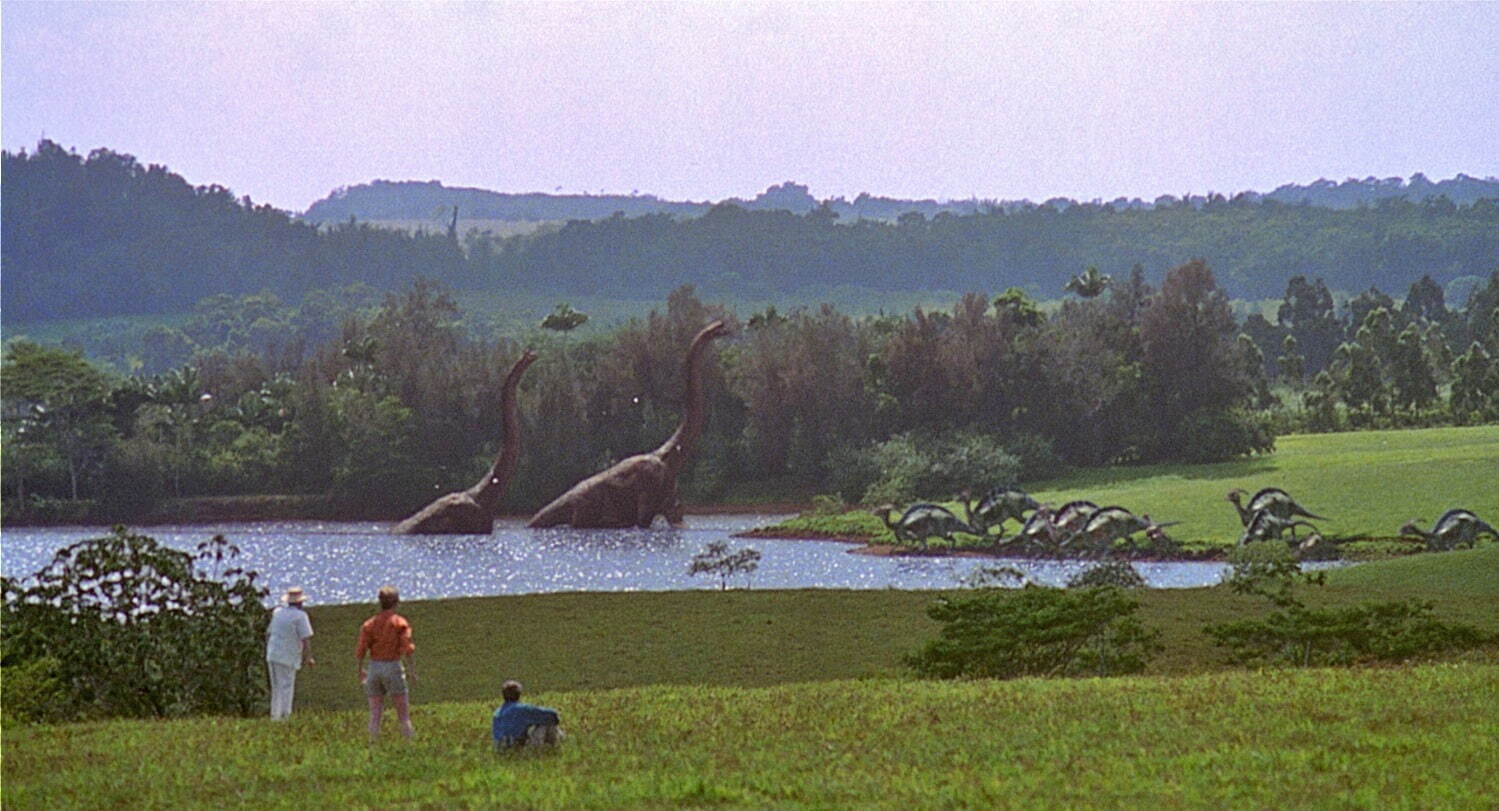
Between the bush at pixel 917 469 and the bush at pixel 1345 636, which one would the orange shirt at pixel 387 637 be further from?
the bush at pixel 917 469

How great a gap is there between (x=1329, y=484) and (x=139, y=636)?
120 feet

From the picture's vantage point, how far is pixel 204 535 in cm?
5266

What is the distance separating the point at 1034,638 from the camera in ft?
57.7

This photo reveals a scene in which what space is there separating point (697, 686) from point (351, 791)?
257 inches

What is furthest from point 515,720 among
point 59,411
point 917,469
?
point 59,411

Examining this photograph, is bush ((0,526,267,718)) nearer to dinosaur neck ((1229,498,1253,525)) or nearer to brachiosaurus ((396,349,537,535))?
dinosaur neck ((1229,498,1253,525))

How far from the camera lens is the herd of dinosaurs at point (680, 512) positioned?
41.1 metres

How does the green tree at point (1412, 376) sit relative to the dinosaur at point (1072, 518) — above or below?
above

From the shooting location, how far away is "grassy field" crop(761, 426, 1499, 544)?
43531 mm

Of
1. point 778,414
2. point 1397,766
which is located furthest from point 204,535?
point 1397,766

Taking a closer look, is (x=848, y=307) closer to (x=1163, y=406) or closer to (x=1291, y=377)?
(x=1291, y=377)

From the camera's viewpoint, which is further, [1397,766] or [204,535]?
[204,535]

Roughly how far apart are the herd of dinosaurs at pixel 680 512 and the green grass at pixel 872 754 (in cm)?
2693

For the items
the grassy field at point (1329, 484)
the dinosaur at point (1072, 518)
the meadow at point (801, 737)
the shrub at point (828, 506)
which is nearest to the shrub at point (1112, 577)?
the meadow at point (801, 737)
